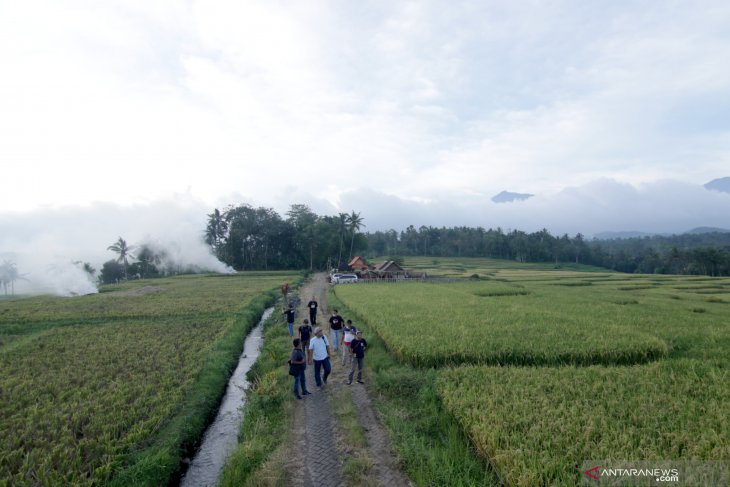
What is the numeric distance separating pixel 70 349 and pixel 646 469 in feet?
63.9

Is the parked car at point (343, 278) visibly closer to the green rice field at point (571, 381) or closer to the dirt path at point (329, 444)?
the green rice field at point (571, 381)

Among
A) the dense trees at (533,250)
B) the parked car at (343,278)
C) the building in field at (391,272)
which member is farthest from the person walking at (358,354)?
the dense trees at (533,250)

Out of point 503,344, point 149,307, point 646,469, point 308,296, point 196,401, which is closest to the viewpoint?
point 646,469

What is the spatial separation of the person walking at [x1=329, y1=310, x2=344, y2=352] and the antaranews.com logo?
955 centimetres

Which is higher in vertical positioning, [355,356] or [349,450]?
[355,356]

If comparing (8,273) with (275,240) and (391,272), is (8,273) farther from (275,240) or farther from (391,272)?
(391,272)

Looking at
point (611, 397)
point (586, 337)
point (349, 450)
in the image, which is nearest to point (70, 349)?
point (349, 450)

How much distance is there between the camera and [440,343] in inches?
535

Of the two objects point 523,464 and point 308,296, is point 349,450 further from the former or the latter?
point 308,296

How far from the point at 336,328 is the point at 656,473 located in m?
10.4

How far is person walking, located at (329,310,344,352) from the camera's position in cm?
1467

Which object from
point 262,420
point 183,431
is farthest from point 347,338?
point 183,431

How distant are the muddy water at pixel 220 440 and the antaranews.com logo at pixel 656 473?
712 centimetres

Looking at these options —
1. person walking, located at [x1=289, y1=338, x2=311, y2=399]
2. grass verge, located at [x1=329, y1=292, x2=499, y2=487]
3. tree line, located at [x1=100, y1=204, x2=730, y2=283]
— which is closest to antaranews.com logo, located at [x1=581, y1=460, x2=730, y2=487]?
grass verge, located at [x1=329, y1=292, x2=499, y2=487]
